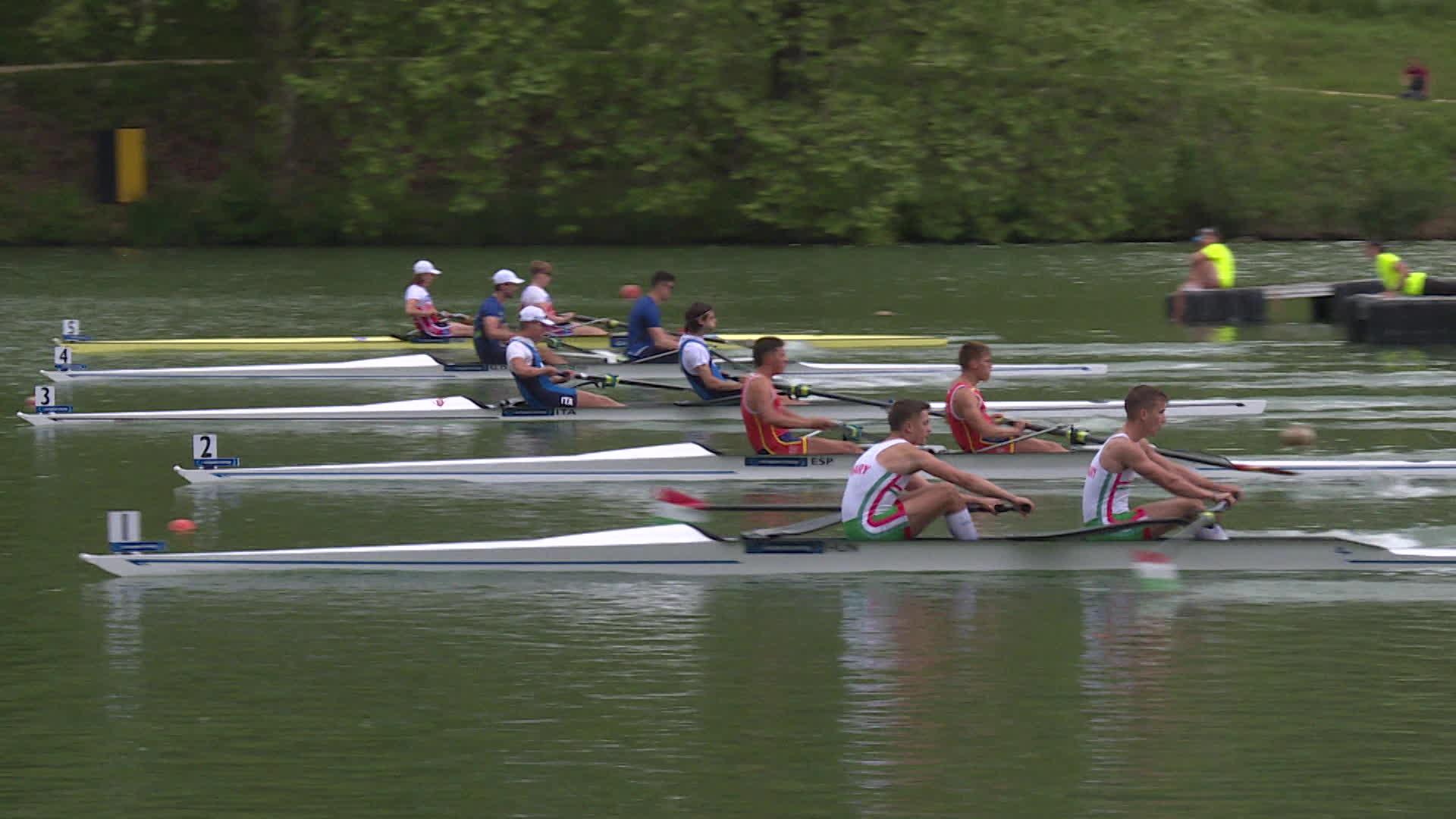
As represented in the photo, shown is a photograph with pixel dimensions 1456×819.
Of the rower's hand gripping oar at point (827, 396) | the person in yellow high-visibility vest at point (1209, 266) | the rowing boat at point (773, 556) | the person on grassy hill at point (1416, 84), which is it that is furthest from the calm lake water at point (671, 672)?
the person on grassy hill at point (1416, 84)

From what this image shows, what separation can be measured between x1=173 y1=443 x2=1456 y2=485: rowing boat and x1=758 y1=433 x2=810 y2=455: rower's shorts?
0.06m

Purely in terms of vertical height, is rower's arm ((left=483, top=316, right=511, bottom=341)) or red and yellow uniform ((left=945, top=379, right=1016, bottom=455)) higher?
rower's arm ((left=483, top=316, right=511, bottom=341))

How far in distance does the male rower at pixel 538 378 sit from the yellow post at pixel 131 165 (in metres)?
28.1

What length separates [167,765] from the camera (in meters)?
7.99

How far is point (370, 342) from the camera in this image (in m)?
22.5

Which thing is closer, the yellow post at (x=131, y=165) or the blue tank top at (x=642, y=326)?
the blue tank top at (x=642, y=326)

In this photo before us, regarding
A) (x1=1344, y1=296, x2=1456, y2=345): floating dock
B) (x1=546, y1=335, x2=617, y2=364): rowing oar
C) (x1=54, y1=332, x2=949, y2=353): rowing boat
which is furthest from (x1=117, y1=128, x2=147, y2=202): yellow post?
(x1=1344, y1=296, x2=1456, y2=345): floating dock

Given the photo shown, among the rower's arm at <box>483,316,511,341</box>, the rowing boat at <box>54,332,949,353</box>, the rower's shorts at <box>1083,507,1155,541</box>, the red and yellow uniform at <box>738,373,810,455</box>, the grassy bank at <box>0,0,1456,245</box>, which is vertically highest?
the grassy bank at <box>0,0,1456,245</box>

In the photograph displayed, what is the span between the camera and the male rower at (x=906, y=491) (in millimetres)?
10453

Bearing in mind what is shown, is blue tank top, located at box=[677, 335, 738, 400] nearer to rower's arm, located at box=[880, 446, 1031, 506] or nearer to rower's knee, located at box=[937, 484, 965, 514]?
rower's knee, located at box=[937, 484, 965, 514]

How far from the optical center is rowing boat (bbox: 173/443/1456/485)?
1412cm

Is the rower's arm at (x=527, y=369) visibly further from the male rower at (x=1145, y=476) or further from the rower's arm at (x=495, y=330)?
the male rower at (x=1145, y=476)

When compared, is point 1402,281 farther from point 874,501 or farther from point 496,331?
point 874,501

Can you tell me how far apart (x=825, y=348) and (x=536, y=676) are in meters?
14.1
